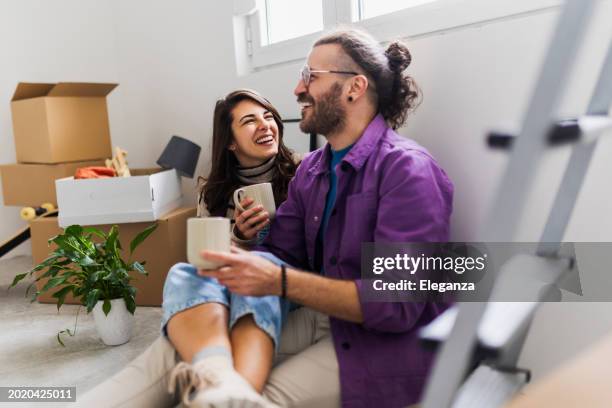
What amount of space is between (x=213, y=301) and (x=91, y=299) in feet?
2.98

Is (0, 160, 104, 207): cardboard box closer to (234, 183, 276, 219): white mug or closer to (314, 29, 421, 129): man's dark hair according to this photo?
(234, 183, 276, 219): white mug

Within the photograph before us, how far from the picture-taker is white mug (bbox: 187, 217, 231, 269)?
107 cm

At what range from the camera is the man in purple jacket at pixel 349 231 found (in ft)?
3.76

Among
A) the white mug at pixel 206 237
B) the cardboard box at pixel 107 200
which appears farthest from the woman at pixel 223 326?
the cardboard box at pixel 107 200

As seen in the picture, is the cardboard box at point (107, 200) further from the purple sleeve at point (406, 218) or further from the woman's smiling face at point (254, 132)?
the purple sleeve at point (406, 218)

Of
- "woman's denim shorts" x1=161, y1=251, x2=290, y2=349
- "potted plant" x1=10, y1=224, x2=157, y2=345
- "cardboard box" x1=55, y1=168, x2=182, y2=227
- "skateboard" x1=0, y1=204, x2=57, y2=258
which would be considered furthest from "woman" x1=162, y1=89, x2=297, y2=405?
"skateboard" x1=0, y1=204, x2=57, y2=258

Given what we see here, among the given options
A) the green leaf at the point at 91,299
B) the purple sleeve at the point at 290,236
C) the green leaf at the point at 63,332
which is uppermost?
the purple sleeve at the point at 290,236

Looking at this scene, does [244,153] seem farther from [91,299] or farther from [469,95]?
[469,95]

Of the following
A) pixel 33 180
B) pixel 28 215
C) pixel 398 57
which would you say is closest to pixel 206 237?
pixel 398 57

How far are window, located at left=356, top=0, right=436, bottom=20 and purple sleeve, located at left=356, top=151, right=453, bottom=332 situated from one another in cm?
85

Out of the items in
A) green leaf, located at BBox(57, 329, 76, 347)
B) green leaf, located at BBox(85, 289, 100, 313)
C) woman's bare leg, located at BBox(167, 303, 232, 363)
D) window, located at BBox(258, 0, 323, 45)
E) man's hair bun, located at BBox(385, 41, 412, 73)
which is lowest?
green leaf, located at BBox(57, 329, 76, 347)

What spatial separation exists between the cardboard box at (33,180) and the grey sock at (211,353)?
1.96 metres

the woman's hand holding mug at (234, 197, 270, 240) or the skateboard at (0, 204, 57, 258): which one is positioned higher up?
the woman's hand holding mug at (234, 197, 270, 240)

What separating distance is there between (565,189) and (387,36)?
1.03m
